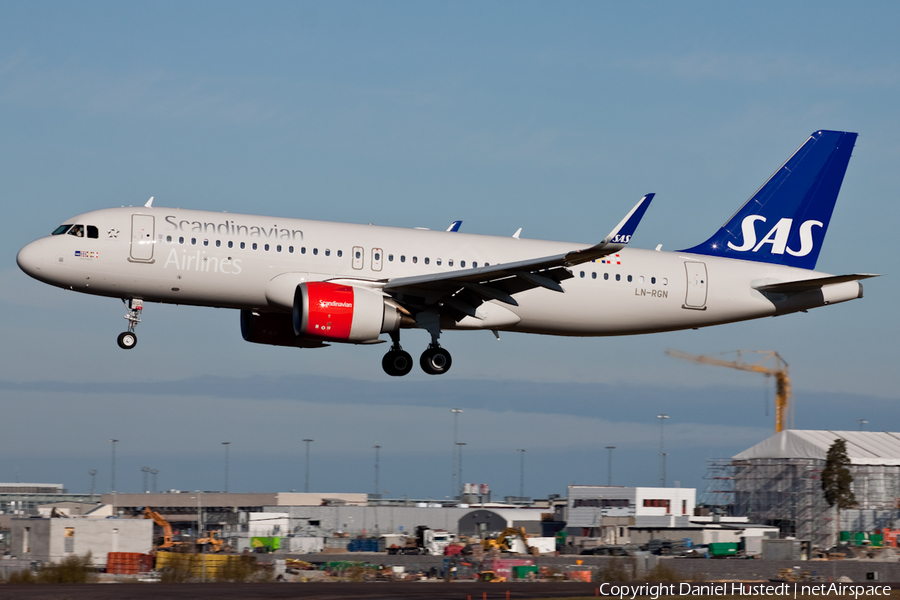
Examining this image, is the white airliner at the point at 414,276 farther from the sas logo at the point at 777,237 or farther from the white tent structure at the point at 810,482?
the white tent structure at the point at 810,482

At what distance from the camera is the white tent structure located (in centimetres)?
8006

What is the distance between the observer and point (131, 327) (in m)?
31.7

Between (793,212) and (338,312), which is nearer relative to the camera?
(338,312)

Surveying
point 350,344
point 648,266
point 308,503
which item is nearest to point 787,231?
point 648,266

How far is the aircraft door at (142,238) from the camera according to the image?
30266 mm

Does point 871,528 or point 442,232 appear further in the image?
point 871,528

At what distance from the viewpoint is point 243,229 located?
31.0 metres

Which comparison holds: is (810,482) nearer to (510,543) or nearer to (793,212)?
(510,543)

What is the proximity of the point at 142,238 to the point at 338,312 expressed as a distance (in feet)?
Result: 20.2

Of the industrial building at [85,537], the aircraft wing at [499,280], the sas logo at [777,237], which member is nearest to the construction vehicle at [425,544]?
the industrial building at [85,537]

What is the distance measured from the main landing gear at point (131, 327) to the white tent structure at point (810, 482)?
62.4 metres

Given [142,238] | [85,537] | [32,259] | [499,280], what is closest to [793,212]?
[499,280]

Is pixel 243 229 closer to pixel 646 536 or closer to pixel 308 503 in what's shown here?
pixel 646 536

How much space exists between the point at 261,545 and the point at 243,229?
3977cm
